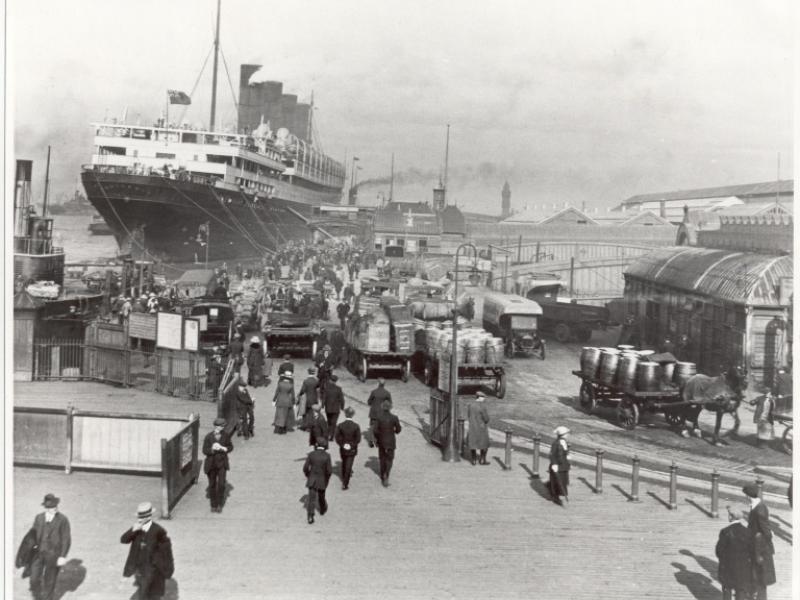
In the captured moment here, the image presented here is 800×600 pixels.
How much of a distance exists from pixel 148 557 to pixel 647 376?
37.8 feet

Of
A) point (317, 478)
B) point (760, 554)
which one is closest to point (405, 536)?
point (317, 478)

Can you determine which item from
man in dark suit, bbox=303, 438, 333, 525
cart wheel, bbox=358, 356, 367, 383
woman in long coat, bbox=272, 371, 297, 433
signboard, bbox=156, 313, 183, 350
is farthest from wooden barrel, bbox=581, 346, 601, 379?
signboard, bbox=156, 313, 183, 350

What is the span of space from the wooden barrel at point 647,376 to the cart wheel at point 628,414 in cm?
44

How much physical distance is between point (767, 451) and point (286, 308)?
18896 millimetres

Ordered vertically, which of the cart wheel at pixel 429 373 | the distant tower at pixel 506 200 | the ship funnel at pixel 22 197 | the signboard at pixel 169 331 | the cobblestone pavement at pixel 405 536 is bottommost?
the cobblestone pavement at pixel 405 536

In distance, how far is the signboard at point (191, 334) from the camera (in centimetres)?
1656

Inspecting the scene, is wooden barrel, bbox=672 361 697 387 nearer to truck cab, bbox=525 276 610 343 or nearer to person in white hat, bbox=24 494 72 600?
person in white hat, bbox=24 494 72 600

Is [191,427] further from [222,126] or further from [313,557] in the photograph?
[222,126]

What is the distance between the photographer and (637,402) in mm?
15211

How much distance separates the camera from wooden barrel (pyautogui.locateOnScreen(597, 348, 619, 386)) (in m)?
15.9

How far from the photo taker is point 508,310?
83.1 feet

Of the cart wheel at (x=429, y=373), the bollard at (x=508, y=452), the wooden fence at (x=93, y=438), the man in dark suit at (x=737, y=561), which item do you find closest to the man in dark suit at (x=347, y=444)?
the wooden fence at (x=93, y=438)

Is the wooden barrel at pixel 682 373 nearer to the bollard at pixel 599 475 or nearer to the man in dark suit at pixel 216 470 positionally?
the bollard at pixel 599 475

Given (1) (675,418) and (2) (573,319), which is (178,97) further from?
(1) (675,418)
